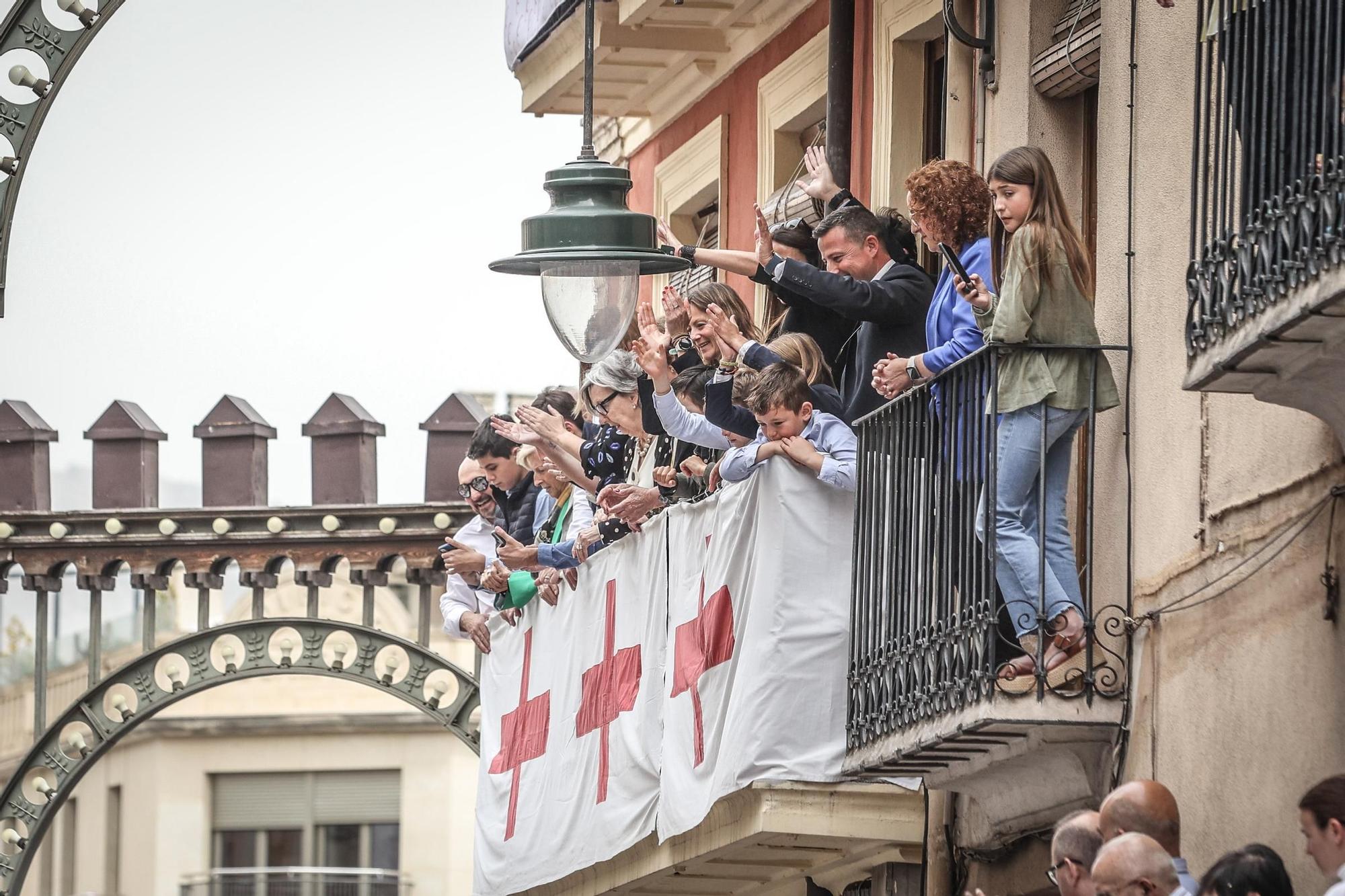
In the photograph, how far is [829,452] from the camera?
43.9 ft

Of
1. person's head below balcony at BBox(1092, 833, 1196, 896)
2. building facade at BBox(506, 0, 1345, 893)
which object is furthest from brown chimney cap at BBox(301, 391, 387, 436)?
person's head below balcony at BBox(1092, 833, 1196, 896)

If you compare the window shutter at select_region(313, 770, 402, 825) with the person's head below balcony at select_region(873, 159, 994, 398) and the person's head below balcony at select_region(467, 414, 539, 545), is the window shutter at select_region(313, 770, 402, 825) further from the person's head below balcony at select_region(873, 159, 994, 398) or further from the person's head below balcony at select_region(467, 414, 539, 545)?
the person's head below balcony at select_region(873, 159, 994, 398)

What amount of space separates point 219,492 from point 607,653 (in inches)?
361

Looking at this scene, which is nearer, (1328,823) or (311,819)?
(1328,823)

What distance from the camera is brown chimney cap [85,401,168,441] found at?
25.4 metres

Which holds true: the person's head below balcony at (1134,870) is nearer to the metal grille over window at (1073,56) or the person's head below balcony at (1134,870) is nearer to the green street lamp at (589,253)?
the green street lamp at (589,253)

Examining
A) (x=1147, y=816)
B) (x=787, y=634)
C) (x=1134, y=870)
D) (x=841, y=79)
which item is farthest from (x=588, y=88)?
(x=1134, y=870)

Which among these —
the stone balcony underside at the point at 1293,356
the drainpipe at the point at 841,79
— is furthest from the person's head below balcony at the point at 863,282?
A: the drainpipe at the point at 841,79

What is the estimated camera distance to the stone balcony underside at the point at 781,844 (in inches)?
541

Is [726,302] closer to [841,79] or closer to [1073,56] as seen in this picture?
[1073,56]

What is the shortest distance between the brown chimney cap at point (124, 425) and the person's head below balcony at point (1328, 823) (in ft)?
57.4

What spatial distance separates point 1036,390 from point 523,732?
6.87 m

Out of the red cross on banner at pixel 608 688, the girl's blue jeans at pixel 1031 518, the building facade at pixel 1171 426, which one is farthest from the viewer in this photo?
the red cross on banner at pixel 608 688

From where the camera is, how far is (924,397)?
40.9 ft
